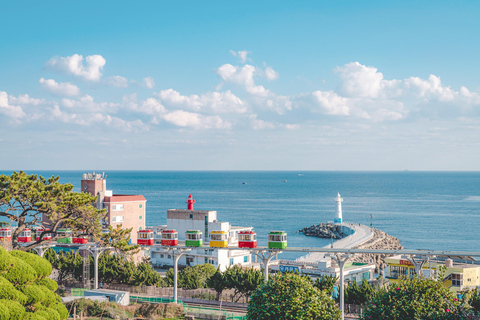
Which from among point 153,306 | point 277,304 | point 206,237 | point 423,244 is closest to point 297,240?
point 423,244

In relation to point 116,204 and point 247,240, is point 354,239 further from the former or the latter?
point 247,240

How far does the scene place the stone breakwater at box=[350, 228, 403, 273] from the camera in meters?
81.4

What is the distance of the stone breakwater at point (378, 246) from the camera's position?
267 feet

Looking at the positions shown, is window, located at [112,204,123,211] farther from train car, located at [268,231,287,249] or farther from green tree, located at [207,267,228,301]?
train car, located at [268,231,287,249]

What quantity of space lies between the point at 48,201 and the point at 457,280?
3580 cm

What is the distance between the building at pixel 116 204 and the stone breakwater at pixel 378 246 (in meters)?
35.2

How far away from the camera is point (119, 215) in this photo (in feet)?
255

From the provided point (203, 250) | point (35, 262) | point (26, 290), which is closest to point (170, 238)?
point (35, 262)

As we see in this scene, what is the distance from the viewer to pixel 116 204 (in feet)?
253

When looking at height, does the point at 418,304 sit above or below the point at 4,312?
below

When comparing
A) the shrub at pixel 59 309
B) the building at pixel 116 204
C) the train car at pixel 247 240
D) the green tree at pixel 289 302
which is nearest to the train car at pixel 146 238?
the train car at pixel 247 240

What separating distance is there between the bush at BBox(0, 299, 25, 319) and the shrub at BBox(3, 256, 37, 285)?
1299 millimetres

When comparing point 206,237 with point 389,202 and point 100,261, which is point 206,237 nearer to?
point 100,261

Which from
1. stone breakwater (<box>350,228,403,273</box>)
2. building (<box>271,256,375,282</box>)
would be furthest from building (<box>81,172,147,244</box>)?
stone breakwater (<box>350,228,403,273</box>)
